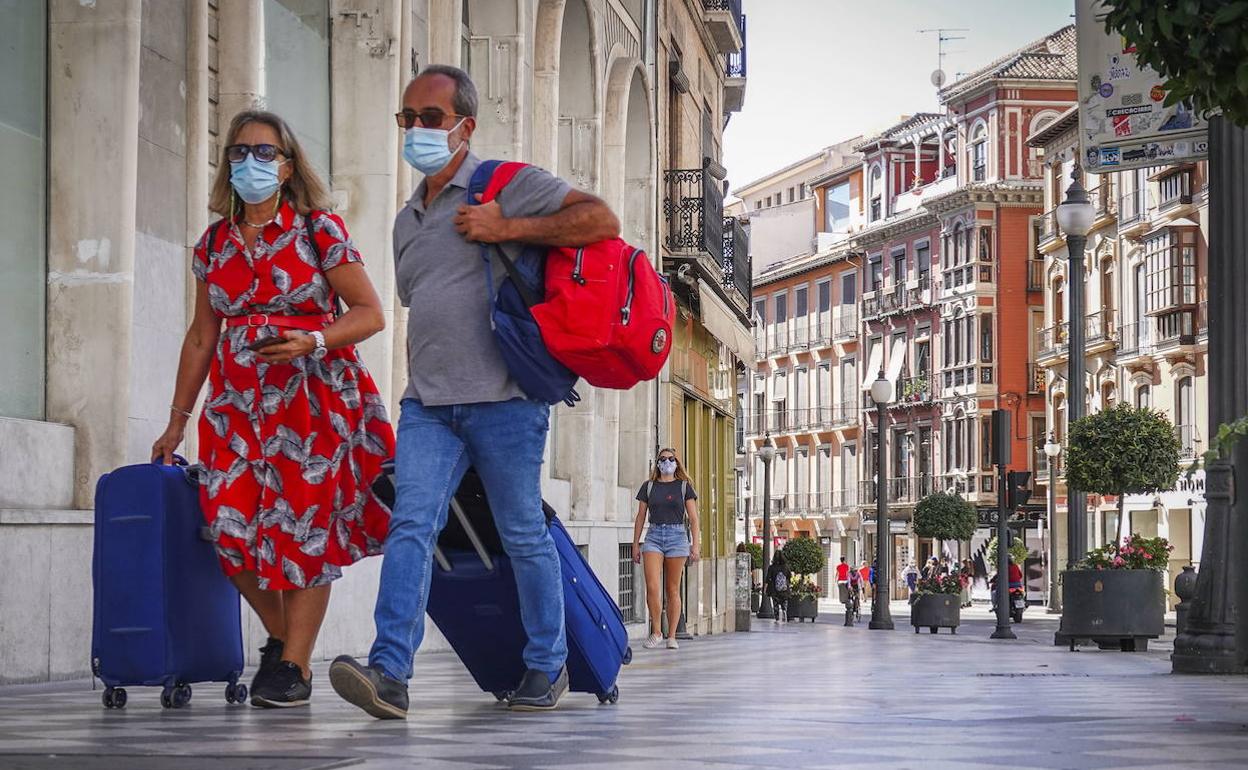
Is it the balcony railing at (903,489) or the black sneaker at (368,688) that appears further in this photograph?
the balcony railing at (903,489)

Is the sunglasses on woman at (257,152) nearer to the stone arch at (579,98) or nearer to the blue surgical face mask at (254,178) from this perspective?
the blue surgical face mask at (254,178)

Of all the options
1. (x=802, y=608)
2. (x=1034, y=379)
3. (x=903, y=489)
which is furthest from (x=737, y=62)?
(x=903, y=489)

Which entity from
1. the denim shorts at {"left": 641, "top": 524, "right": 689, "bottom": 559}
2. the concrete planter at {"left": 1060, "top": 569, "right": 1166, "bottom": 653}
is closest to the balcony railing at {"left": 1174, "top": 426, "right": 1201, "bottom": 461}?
the concrete planter at {"left": 1060, "top": 569, "right": 1166, "bottom": 653}

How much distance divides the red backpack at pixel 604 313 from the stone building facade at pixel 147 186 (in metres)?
3.16

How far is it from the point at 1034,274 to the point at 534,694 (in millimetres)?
71780

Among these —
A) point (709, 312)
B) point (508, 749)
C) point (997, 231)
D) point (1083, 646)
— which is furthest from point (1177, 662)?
point (997, 231)

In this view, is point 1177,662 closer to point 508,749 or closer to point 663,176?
point 508,749

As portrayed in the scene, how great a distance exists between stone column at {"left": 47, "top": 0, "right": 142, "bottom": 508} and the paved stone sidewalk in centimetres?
165

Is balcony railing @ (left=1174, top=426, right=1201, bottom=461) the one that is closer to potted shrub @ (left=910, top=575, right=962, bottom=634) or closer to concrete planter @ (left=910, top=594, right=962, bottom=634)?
potted shrub @ (left=910, top=575, right=962, bottom=634)

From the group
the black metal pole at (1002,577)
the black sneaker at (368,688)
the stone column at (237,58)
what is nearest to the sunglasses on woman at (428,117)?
the black sneaker at (368,688)

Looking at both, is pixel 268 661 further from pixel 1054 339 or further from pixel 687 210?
pixel 1054 339

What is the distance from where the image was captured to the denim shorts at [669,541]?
17000 millimetres

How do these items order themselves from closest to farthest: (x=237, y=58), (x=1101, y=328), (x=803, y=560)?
1. (x=237, y=58)
2. (x=803, y=560)
3. (x=1101, y=328)

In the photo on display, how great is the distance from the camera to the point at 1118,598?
19.5 m
